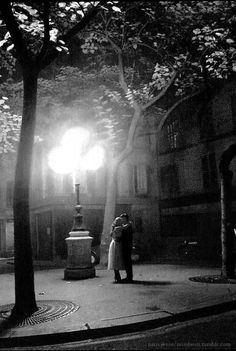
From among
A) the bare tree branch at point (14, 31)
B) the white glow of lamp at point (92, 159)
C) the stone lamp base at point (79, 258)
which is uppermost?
the bare tree branch at point (14, 31)

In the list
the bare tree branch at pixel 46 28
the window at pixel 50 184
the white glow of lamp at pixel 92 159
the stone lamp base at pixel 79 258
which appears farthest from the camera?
the window at pixel 50 184

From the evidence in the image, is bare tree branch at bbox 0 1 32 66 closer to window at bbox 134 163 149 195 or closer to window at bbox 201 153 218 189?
window at bbox 201 153 218 189

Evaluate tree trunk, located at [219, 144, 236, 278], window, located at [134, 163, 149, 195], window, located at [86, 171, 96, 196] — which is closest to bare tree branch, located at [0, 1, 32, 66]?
tree trunk, located at [219, 144, 236, 278]

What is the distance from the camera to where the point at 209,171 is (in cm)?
2420

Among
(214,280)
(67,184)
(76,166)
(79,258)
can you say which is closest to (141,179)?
(67,184)

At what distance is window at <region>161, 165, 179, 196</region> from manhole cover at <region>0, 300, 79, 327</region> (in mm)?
19887

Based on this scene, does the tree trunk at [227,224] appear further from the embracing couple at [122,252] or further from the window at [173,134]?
the window at [173,134]

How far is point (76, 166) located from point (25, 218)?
4.13 meters

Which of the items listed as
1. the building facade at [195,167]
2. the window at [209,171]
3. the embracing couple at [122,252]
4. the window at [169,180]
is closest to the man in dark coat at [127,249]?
the embracing couple at [122,252]

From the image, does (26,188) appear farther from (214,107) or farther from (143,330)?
(214,107)

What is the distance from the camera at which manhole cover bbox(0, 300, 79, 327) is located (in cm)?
609

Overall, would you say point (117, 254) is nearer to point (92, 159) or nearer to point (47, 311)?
point (92, 159)

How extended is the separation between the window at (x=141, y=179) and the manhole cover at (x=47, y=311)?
19662mm

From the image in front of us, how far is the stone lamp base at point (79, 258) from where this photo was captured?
1083cm
